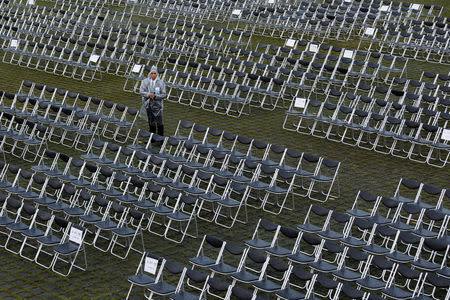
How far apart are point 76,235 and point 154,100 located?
22.5 ft

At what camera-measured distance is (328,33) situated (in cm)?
2920

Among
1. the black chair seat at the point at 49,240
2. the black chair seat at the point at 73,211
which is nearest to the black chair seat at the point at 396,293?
the black chair seat at the point at 49,240

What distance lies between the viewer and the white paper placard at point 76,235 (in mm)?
11730

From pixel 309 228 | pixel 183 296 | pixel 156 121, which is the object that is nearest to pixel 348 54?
pixel 156 121

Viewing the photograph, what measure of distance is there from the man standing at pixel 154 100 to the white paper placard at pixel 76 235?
21.5 ft

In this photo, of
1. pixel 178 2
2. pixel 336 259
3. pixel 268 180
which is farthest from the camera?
pixel 178 2

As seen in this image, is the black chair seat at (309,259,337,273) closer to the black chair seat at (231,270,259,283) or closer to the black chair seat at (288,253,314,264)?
the black chair seat at (288,253,314,264)

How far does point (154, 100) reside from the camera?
18.1m

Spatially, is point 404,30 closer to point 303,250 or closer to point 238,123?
point 238,123

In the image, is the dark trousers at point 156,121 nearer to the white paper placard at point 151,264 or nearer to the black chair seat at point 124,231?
the black chair seat at point 124,231

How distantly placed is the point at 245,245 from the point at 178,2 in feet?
69.6

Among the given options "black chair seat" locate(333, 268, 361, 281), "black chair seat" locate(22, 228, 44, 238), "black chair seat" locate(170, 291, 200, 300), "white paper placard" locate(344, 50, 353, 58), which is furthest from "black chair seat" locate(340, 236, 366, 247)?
"white paper placard" locate(344, 50, 353, 58)

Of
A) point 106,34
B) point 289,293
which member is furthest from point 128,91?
point 289,293

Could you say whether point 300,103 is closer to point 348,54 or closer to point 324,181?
point 324,181
